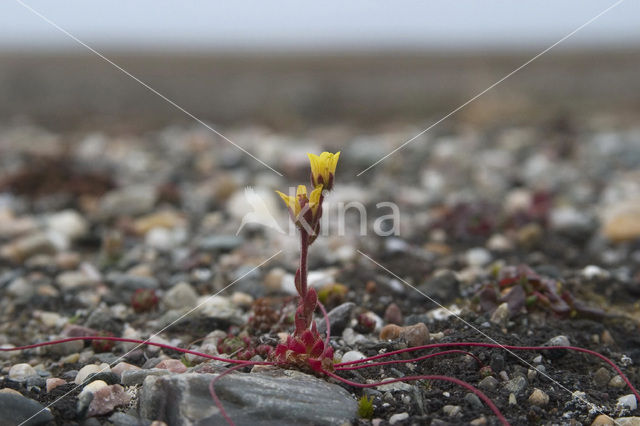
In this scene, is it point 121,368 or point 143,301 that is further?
point 143,301

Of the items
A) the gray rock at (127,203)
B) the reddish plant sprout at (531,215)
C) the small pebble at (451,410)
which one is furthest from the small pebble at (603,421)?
the gray rock at (127,203)

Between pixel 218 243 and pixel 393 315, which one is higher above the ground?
pixel 218 243

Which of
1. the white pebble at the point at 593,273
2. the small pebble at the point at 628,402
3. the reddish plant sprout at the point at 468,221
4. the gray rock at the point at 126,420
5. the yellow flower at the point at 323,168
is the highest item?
the yellow flower at the point at 323,168

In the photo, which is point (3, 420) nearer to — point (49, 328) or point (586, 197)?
point (49, 328)

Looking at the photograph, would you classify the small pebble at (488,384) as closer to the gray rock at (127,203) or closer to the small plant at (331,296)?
the small plant at (331,296)

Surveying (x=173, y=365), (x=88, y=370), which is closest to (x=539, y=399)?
(x=173, y=365)

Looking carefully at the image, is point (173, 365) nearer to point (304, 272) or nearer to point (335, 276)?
point (304, 272)

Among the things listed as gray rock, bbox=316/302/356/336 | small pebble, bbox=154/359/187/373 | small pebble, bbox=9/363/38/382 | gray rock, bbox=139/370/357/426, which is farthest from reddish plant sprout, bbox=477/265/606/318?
small pebble, bbox=9/363/38/382
